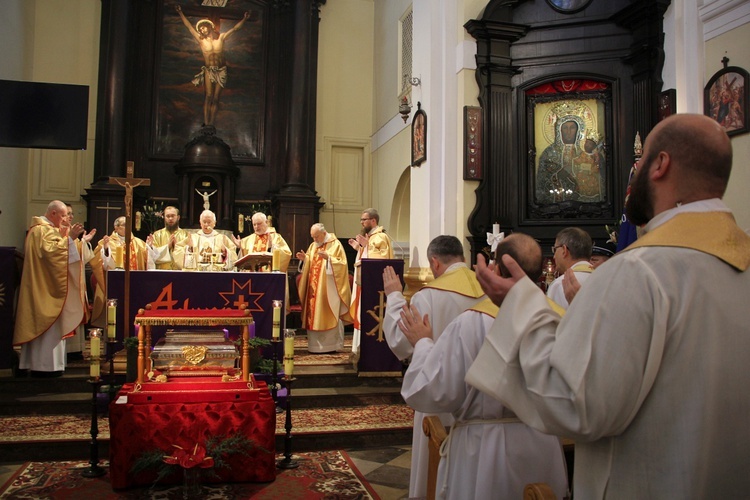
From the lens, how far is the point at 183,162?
12.6 m

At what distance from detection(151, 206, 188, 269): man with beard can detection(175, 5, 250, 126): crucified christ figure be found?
13.4 feet

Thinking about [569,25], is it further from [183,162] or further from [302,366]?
[183,162]

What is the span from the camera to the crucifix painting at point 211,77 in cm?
1323

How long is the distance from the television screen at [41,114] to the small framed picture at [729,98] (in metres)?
5.85

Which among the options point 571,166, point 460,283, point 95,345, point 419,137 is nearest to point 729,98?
point 571,166

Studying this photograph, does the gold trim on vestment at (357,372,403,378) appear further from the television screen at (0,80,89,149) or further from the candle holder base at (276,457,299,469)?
the television screen at (0,80,89,149)

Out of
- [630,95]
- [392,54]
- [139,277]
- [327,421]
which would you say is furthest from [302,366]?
[392,54]

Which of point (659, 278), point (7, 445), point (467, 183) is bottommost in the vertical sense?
point (7, 445)

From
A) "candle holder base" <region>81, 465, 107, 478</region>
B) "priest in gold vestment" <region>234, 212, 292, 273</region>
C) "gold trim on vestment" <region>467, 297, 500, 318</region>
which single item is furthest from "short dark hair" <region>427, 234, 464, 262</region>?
"priest in gold vestment" <region>234, 212, 292, 273</region>

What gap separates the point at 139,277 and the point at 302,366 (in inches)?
85.9

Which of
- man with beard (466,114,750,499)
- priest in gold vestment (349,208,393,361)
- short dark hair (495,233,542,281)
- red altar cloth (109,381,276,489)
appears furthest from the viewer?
priest in gold vestment (349,208,393,361)

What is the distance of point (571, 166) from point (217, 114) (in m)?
7.99

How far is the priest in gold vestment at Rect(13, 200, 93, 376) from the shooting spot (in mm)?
6805

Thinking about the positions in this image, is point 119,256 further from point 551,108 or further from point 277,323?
point 551,108
